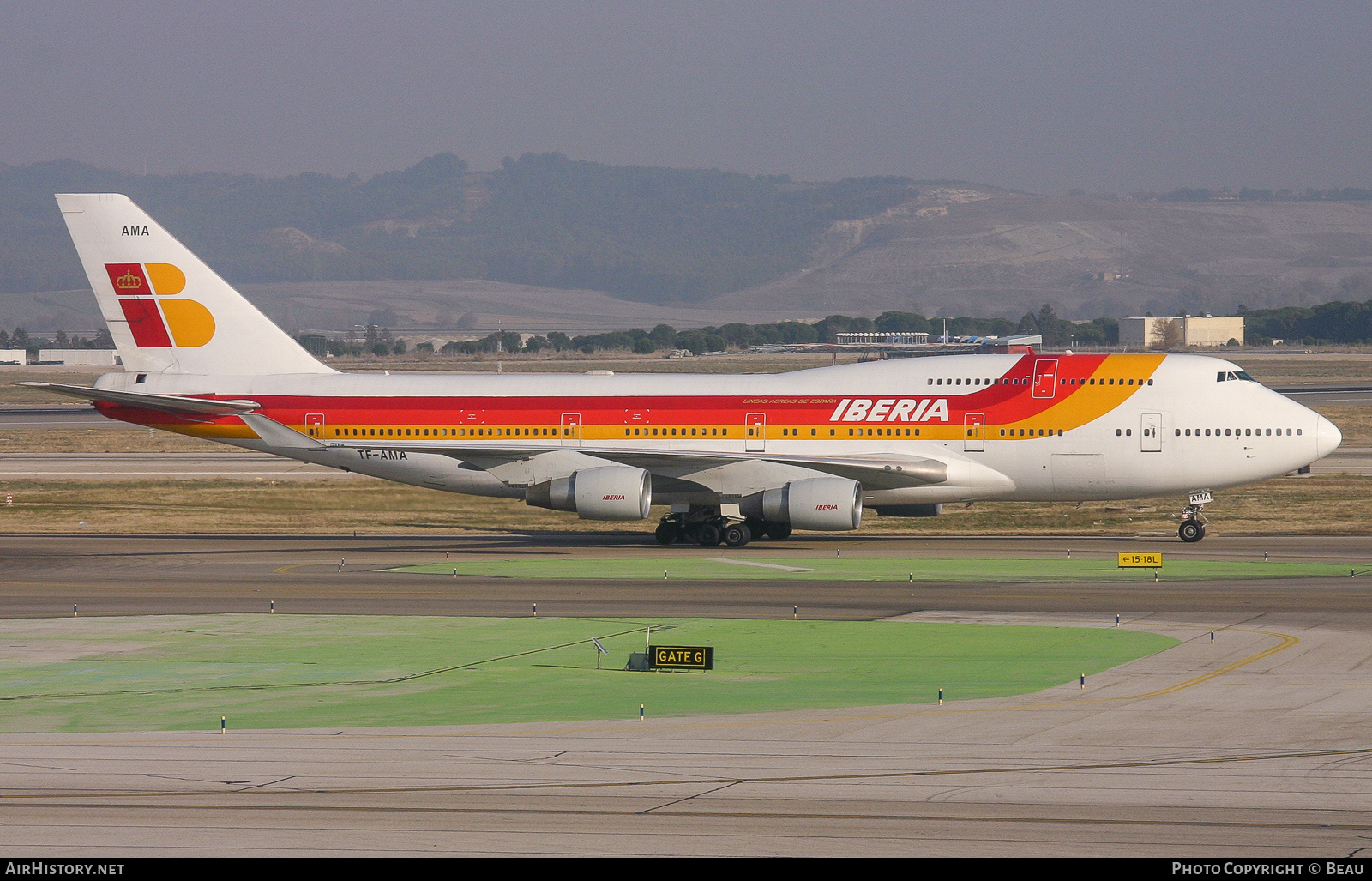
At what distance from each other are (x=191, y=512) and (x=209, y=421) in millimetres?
9132

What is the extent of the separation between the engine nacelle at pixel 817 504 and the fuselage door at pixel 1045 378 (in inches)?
230

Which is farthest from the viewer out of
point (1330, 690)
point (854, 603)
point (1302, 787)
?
point (854, 603)

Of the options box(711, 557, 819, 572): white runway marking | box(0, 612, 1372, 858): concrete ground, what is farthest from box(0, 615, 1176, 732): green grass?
box(711, 557, 819, 572): white runway marking

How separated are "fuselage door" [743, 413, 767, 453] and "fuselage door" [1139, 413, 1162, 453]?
34.3 feet

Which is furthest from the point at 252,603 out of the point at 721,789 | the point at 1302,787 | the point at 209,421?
the point at 1302,787

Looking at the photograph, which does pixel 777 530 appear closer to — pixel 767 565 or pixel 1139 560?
pixel 767 565

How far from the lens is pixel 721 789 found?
51.3 ft

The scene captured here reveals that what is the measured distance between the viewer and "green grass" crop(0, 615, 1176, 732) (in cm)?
2025

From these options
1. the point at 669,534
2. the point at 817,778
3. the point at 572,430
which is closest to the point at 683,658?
the point at 817,778

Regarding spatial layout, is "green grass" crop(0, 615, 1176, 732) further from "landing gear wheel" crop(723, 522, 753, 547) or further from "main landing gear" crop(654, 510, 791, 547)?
"main landing gear" crop(654, 510, 791, 547)

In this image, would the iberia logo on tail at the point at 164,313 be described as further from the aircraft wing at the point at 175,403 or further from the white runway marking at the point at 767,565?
the white runway marking at the point at 767,565

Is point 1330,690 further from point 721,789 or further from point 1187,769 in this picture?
point 721,789

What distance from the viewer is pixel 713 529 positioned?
4131cm

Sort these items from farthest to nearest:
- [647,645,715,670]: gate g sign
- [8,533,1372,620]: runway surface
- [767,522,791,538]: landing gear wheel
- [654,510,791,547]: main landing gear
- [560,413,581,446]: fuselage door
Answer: [767,522,791,538]: landing gear wheel → [560,413,581,446]: fuselage door → [654,510,791,547]: main landing gear → [8,533,1372,620]: runway surface → [647,645,715,670]: gate g sign
